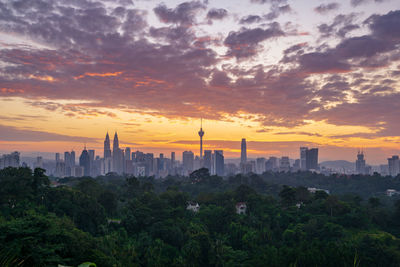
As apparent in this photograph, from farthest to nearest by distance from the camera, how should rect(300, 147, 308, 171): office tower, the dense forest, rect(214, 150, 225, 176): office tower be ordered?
rect(300, 147, 308, 171): office tower
rect(214, 150, 225, 176): office tower
the dense forest

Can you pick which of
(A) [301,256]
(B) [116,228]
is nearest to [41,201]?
(B) [116,228]

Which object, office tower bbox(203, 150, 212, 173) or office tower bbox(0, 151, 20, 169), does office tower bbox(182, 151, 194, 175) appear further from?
office tower bbox(0, 151, 20, 169)

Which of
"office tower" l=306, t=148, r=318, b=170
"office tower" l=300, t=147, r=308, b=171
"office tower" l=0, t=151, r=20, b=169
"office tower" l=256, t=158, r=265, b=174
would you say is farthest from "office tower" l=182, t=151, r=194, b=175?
"office tower" l=0, t=151, r=20, b=169

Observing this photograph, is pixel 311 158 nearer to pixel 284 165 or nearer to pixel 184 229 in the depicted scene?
pixel 284 165

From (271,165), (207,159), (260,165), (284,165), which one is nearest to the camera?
(284,165)

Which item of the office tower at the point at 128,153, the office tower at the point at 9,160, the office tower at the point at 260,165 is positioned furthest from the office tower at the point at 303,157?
the office tower at the point at 9,160

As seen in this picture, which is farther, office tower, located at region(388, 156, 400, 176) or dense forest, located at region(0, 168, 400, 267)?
office tower, located at region(388, 156, 400, 176)

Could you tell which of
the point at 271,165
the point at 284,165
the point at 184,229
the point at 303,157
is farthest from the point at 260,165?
the point at 184,229

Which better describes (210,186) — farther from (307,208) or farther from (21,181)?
(21,181)
